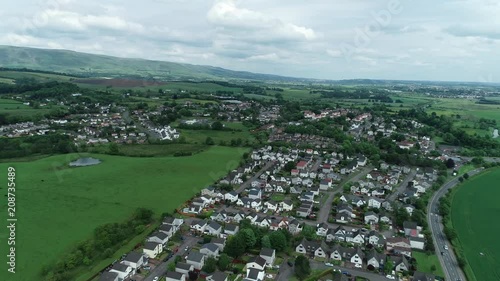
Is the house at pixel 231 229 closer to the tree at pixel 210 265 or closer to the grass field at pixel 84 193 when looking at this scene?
the tree at pixel 210 265

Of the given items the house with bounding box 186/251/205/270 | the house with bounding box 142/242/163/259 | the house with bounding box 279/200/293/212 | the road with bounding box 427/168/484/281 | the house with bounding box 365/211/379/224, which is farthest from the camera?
the house with bounding box 279/200/293/212

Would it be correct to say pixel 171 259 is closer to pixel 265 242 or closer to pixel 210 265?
pixel 210 265

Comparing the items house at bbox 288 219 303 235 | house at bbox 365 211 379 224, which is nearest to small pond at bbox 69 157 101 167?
house at bbox 288 219 303 235

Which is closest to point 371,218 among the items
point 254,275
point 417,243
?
point 417,243

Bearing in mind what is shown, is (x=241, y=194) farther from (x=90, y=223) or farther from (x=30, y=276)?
(x=30, y=276)

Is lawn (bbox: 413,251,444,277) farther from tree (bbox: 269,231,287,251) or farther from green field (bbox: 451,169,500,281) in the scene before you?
tree (bbox: 269,231,287,251)

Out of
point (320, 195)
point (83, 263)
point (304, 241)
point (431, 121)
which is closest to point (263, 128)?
point (320, 195)
